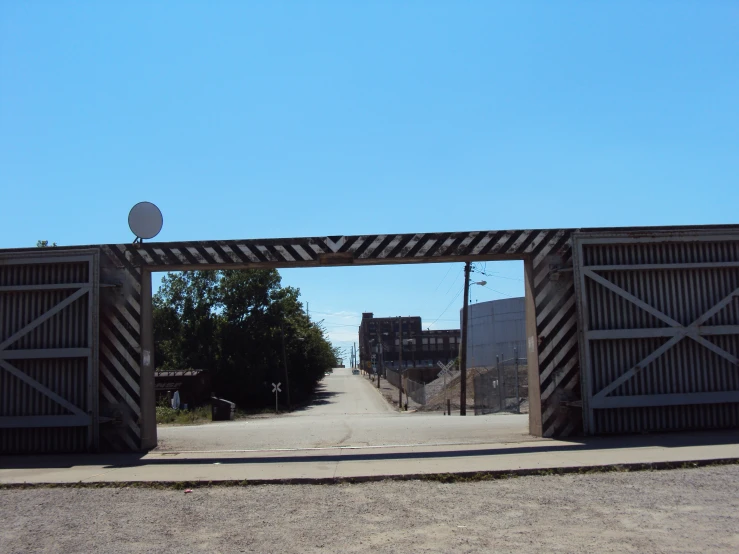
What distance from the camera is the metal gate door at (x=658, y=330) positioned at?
11.4 meters

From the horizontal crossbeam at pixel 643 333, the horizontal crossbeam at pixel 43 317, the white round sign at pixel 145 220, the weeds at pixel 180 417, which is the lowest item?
the weeds at pixel 180 417

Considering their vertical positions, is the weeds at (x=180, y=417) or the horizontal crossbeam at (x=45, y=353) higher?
the horizontal crossbeam at (x=45, y=353)

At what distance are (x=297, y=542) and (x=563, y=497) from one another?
3023 millimetres

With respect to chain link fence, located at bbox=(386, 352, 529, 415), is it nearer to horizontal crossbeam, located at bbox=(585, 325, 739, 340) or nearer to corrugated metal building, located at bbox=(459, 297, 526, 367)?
corrugated metal building, located at bbox=(459, 297, 526, 367)

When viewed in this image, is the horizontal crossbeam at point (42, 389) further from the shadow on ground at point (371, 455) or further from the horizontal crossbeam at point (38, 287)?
the horizontal crossbeam at point (38, 287)

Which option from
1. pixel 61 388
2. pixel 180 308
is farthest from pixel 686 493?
pixel 180 308

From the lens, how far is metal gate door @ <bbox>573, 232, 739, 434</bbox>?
11352 millimetres

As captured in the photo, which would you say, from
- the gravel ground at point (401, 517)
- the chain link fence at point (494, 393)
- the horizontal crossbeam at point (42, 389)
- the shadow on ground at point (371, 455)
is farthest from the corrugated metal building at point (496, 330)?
the gravel ground at point (401, 517)

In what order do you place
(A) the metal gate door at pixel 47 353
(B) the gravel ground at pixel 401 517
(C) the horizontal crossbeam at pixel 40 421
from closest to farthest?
A: (B) the gravel ground at pixel 401 517 < (C) the horizontal crossbeam at pixel 40 421 < (A) the metal gate door at pixel 47 353

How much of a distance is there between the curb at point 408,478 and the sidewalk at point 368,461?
0.08ft

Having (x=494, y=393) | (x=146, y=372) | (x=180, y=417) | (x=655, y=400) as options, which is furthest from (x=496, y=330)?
(x=146, y=372)

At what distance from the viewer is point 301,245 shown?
11.9m

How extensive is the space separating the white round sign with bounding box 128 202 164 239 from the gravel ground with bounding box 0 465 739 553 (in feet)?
17.0

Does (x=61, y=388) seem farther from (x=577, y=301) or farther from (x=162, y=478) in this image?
(x=577, y=301)
